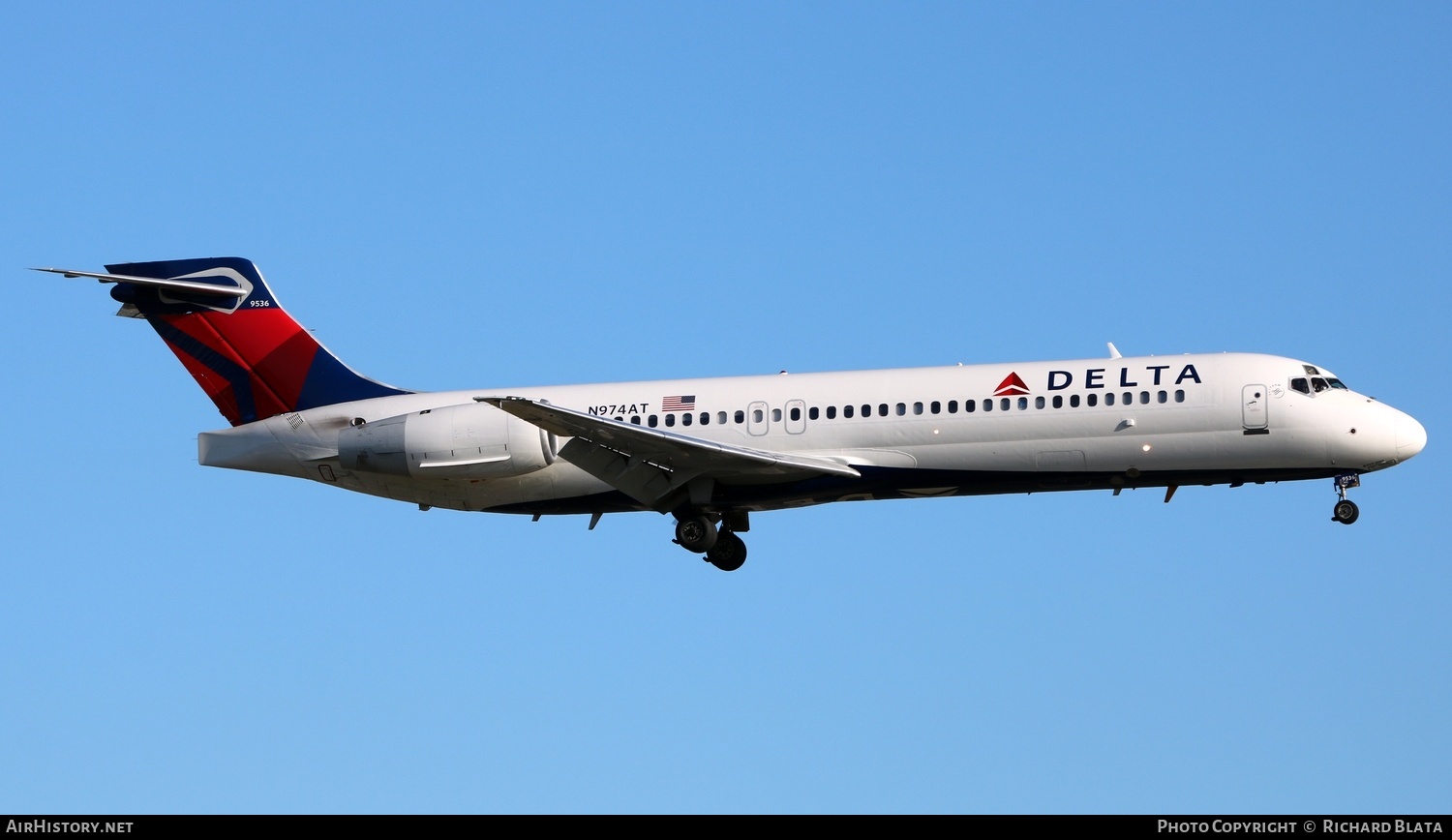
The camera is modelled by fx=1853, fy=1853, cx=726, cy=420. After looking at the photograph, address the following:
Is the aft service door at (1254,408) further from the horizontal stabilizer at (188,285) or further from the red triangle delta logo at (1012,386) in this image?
the horizontal stabilizer at (188,285)

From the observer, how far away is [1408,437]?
1254 inches

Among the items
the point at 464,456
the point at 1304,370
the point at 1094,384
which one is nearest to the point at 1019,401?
the point at 1094,384

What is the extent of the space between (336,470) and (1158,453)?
15408mm

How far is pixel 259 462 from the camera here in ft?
118

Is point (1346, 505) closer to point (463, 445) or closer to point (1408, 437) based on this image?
point (1408, 437)

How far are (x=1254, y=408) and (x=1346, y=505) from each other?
248cm

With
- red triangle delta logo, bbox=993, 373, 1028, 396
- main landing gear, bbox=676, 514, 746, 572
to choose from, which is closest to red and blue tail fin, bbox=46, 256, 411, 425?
main landing gear, bbox=676, 514, 746, 572

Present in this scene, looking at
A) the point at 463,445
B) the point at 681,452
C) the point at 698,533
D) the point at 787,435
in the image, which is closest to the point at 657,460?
the point at 681,452

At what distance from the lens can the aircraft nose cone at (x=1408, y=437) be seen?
31.8m

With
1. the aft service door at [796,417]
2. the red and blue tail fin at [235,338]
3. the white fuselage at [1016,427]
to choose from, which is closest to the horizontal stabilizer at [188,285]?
the red and blue tail fin at [235,338]
